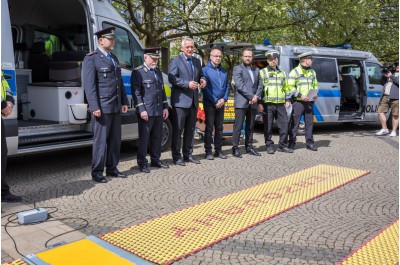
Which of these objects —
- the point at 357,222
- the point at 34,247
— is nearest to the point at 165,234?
the point at 34,247

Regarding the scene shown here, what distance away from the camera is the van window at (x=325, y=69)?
10.1 metres

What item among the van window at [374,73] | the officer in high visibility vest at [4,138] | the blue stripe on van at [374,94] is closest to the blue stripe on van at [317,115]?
the blue stripe on van at [374,94]

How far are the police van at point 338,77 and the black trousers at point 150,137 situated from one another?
382 centimetres

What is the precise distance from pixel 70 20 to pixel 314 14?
21.4ft

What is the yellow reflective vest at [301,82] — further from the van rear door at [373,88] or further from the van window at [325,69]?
the van rear door at [373,88]

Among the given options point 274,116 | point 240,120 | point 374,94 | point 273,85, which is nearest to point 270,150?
point 274,116

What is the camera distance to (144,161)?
20.1ft

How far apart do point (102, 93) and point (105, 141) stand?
65 cm

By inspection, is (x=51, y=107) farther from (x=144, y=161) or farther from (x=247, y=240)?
(x=247, y=240)

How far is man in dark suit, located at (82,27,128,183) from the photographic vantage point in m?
5.27

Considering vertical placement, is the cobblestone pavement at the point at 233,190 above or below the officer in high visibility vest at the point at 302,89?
below

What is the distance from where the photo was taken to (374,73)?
11203mm

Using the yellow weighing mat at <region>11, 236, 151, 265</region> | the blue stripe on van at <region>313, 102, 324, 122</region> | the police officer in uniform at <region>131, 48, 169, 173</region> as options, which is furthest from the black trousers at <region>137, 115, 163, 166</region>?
the blue stripe on van at <region>313, 102, 324, 122</region>

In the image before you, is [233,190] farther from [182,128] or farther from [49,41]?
[49,41]
